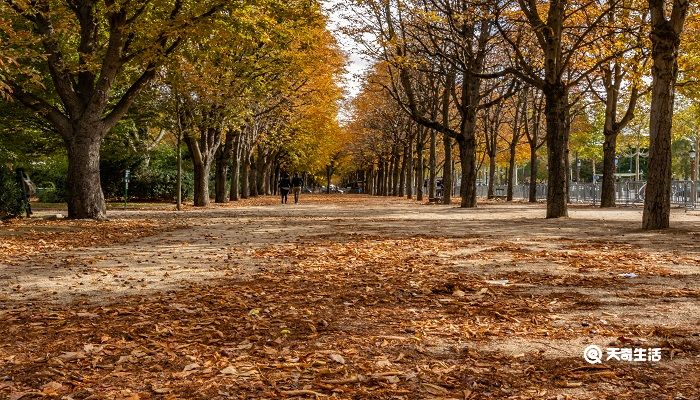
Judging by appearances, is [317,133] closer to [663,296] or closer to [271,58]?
[271,58]

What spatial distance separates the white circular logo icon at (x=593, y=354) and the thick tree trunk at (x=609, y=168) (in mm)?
23455

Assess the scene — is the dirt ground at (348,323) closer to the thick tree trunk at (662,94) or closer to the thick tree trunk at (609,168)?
the thick tree trunk at (662,94)

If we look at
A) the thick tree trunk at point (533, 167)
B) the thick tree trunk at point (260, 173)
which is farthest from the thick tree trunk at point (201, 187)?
the thick tree trunk at point (260, 173)

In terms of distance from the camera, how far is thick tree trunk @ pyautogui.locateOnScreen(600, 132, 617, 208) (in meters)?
25.0

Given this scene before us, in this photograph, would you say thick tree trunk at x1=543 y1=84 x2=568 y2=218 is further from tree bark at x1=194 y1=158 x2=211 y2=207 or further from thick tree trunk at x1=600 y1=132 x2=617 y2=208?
tree bark at x1=194 y1=158 x2=211 y2=207

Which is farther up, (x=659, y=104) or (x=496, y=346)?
(x=659, y=104)

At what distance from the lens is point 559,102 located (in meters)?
16.6

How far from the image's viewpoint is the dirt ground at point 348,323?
3189 millimetres

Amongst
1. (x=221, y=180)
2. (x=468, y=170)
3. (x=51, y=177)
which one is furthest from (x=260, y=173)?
(x=468, y=170)

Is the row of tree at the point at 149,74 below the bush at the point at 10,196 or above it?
Result: above

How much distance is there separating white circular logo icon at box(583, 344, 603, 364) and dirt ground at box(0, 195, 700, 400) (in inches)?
2.6

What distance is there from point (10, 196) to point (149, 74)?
5070 millimetres

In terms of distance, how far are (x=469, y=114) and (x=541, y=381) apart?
870 inches

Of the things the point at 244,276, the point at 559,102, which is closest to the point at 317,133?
the point at 559,102
